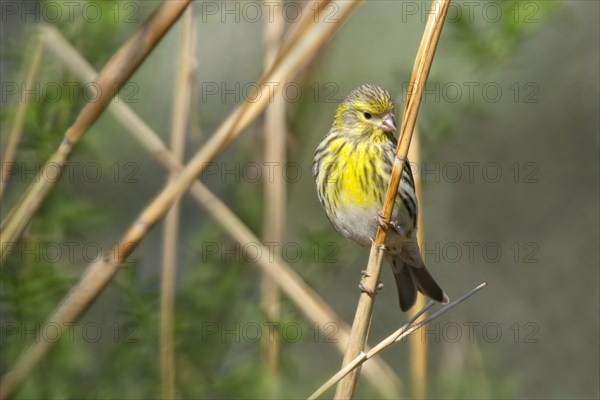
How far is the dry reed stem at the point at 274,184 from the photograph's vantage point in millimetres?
3305

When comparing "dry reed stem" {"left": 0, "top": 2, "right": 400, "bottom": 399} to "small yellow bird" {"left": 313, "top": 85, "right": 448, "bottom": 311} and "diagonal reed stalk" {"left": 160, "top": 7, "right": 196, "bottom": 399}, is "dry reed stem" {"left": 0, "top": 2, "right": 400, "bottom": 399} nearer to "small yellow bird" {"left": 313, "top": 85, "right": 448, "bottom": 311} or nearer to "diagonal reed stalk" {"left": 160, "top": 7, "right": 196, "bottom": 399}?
"diagonal reed stalk" {"left": 160, "top": 7, "right": 196, "bottom": 399}

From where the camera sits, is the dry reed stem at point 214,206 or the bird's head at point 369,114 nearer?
the dry reed stem at point 214,206

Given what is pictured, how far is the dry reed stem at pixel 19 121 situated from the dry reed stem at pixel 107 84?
0.87 ft

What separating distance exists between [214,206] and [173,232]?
0.24 meters

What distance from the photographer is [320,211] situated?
6.20 meters

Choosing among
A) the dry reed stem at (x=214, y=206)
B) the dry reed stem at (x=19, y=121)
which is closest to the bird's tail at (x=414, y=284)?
the dry reed stem at (x=214, y=206)

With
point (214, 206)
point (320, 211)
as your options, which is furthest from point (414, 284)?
point (320, 211)

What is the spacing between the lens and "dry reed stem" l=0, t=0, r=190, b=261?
2344mm

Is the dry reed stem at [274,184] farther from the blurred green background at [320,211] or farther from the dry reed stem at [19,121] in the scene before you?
the dry reed stem at [19,121]

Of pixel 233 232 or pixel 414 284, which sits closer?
pixel 233 232

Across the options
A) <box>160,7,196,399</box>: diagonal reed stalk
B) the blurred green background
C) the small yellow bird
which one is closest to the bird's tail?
the small yellow bird

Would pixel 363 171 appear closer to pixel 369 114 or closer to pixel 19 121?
pixel 369 114

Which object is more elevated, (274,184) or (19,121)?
(19,121)

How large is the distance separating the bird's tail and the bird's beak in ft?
2.03
